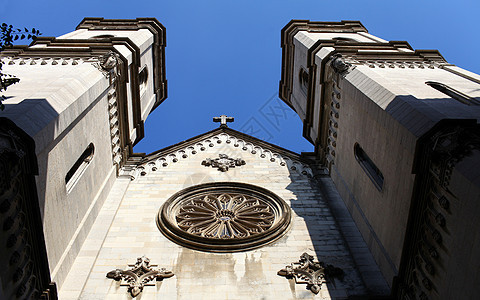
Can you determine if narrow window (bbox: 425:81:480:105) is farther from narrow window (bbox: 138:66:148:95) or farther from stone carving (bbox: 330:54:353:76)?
narrow window (bbox: 138:66:148:95)

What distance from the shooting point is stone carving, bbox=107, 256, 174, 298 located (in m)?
13.4

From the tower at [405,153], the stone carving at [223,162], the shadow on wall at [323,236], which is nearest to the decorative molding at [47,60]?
the stone carving at [223,162]

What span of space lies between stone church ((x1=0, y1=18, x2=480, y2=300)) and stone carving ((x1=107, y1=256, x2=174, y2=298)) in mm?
45

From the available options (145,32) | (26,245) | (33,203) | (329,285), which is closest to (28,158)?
(33,203)

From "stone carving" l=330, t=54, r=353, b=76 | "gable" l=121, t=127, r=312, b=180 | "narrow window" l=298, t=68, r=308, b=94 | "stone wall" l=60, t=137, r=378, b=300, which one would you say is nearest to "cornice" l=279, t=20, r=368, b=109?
"narrow window" l=298, t=68, r=308, b=94

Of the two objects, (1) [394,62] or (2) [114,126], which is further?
(2) [114,126]

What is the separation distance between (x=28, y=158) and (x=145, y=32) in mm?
18143

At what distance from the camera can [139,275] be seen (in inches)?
541

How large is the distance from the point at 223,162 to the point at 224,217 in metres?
4.02

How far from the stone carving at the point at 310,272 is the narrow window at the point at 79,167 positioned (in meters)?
7.47

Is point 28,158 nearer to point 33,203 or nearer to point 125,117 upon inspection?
point 33,203

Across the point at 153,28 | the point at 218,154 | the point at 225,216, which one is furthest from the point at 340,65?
the point at 153,28

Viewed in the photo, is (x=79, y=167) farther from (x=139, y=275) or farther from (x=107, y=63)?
(x=107, y=63)

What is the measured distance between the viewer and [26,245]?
35.9ft
